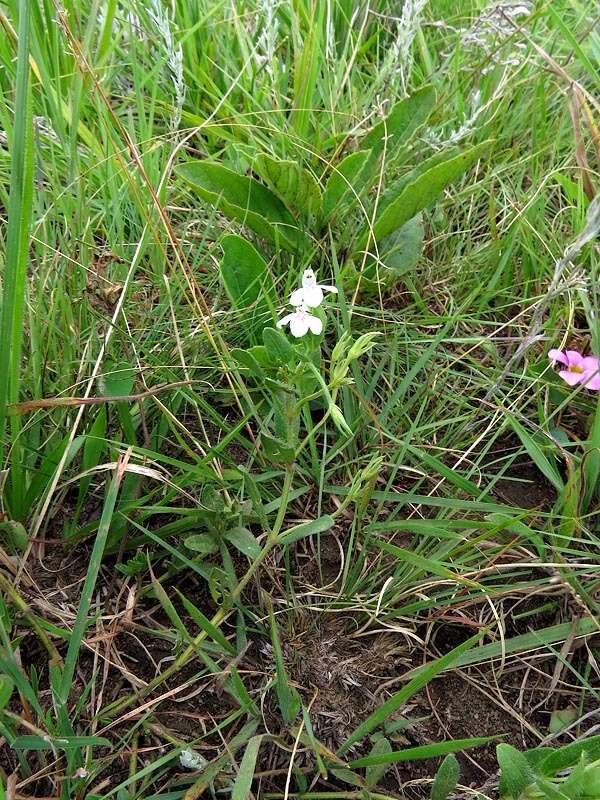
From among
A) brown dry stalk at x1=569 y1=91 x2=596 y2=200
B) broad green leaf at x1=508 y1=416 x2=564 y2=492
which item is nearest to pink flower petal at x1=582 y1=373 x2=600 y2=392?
broad green leaf at x1=508 y1=416 x2=564 y2=492

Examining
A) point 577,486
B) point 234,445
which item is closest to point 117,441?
point 234,445

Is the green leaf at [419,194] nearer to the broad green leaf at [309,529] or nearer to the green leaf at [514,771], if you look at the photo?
the broad green leaf at [309,529]

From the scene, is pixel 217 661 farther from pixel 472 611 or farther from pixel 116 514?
pixel 472 611

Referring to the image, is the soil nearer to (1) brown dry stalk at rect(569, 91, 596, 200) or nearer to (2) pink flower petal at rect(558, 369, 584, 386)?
(2) pink flower petal at rect(558, 369, 584, 386)

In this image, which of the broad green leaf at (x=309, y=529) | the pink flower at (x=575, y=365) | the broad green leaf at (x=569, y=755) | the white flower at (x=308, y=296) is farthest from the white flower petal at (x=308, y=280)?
the broad green leaf at (x=569, y=755)

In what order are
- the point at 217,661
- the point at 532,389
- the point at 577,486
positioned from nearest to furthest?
the point at 217,661, the point at 577,486, the point at 532,389

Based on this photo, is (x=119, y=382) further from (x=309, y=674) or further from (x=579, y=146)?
(x=579, y=146)

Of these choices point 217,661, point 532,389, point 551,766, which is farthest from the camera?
point 532,389
